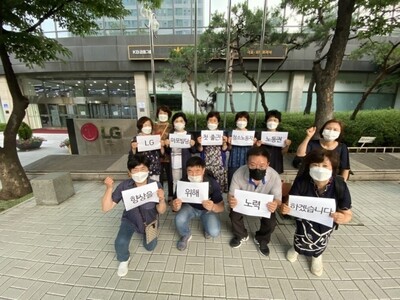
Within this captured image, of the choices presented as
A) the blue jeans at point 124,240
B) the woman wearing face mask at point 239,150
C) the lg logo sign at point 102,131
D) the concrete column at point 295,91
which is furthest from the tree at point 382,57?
the lg logo sign at point 102,131

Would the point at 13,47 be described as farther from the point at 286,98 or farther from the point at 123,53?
the point at 286,98

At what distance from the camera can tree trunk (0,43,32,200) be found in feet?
12.9

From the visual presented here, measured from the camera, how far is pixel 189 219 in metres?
2.75

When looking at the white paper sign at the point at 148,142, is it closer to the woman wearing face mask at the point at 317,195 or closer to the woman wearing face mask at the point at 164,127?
the woman wearing face mask at the point at 164,127

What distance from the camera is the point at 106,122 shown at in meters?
7.16

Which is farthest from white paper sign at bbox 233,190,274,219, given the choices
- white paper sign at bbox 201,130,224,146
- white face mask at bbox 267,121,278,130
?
white face mask at bbox 267,121,278,130

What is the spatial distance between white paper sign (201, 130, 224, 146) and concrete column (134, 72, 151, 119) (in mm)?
12831

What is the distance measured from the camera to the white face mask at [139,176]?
2264mm

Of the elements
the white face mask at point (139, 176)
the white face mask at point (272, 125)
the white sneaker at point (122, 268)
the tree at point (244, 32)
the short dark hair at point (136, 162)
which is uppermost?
the tree at point (244, 32)

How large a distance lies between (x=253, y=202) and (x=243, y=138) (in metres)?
1.20

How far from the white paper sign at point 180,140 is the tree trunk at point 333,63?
9.66 feet

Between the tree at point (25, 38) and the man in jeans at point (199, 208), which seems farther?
the tree at point (25, 38)

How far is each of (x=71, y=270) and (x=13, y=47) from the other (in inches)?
168

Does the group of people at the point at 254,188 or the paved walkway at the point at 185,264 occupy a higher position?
the group of people at the point at 254,188
